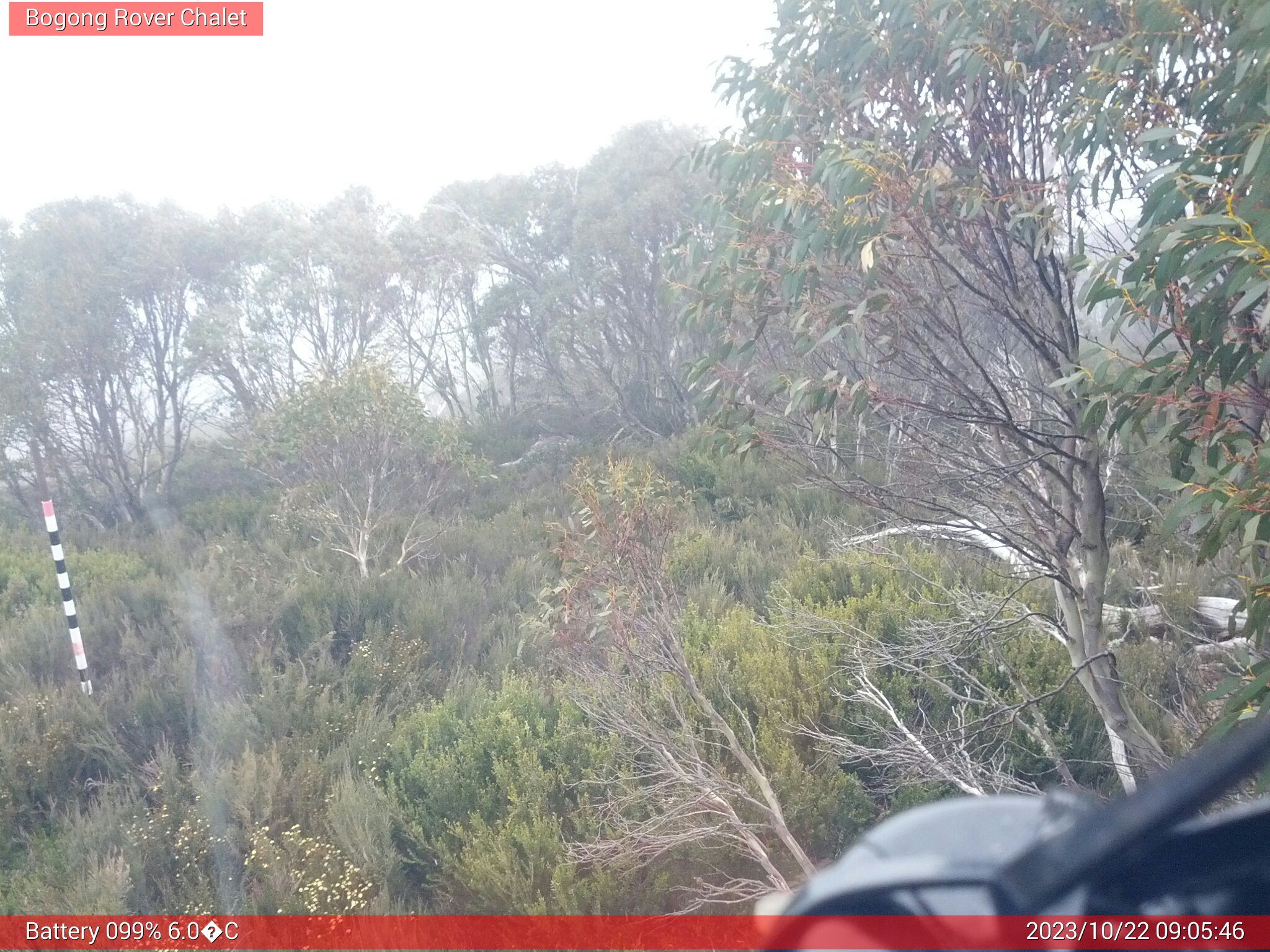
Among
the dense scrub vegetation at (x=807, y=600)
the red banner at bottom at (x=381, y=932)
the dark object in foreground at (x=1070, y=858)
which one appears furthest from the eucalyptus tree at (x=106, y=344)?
the dark object in foreground at (x=1070, y=858)

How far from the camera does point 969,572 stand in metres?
5.98

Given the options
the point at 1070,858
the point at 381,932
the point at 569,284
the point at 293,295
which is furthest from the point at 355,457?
the point at 1070,858

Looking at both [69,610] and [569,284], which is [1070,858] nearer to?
[69,610]

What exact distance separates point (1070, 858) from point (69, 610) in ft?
22.1

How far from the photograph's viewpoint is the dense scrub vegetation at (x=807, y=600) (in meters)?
2.75

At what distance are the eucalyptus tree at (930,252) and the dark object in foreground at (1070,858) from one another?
Answer: 196 centimetres

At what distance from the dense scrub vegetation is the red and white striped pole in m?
0.18

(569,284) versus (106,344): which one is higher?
(569,284)

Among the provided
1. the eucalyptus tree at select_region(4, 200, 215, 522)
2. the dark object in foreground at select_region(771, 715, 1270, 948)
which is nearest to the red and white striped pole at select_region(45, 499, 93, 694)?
the eucalyptus tree at select_region(4, 200, 215, 522)

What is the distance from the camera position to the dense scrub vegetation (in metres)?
2.75

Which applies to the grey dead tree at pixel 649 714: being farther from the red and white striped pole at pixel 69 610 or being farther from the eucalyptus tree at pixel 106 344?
the eucalyptus tree at pixel 106 344

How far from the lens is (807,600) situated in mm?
5426

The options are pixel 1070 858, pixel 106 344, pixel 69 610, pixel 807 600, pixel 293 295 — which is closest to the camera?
pixel 1070 858

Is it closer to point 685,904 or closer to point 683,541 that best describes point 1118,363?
point 685,904
